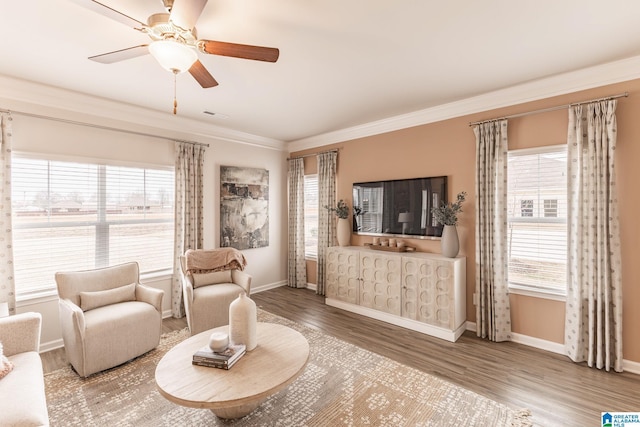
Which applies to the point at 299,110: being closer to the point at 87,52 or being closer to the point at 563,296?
the point at 87,52

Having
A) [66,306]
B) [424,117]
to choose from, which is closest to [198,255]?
[66,306]

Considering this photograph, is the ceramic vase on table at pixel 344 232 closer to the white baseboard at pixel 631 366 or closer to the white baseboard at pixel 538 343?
the white baseboard at pixel 538 343

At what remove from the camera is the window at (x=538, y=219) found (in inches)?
119

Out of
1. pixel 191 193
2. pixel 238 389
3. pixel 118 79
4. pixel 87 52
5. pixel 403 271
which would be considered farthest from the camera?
pixel 191 193

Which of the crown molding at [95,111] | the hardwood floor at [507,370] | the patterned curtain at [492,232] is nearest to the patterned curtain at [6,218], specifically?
the crown molding at [95,111]

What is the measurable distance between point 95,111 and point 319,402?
394 centimetres

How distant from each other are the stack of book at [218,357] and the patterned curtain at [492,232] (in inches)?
109

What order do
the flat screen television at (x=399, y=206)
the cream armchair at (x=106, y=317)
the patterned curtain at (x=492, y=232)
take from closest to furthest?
the cream armchair at (x=106, y=317), the patterned curtain at (x=492, y=232), the flat screen television at (x=399, y=206)

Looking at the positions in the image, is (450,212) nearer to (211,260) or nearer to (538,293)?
(538,293)

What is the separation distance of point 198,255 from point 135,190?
47.1 inches

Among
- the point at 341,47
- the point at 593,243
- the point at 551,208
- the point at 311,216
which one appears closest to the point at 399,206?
the point at 551,208

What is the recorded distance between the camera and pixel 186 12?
1.59 m

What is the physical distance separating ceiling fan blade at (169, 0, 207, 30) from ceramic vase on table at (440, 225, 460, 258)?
10.4 feet

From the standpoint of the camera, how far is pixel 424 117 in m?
3.93
